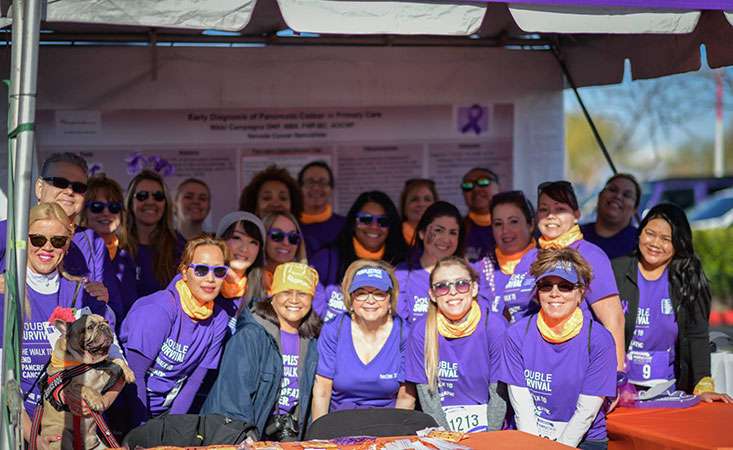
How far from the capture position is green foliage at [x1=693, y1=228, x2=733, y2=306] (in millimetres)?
13570

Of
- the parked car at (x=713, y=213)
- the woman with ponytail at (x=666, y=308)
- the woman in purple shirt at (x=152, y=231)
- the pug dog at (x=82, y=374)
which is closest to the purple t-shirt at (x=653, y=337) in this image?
the woman with ponytail at (x=666, y=308)

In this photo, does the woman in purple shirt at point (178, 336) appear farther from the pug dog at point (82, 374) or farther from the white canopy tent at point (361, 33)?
the white canopy tent at point (361, 33)

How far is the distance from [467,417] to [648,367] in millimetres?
1139

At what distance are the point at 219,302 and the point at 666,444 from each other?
7.48 feet

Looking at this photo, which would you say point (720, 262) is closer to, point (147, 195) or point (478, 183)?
point (478, 183)

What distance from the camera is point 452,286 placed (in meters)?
4.27

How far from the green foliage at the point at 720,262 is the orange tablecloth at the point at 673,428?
10066 mm

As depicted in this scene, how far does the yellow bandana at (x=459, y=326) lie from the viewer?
428 cm

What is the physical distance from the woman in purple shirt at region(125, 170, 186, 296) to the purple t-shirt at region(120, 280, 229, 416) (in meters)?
0.80

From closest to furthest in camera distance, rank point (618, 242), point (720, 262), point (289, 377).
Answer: point (289, 377) < point (618, 242) < point (720, 262)

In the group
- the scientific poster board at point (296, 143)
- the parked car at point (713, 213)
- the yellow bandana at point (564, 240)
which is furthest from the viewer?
the parked car at point (713, 213)

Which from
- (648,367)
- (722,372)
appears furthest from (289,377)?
(722,372)

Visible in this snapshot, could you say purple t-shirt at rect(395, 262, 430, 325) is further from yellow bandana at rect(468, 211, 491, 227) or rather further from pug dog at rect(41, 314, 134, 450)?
pug dog at rect(41, 314, 134, 450)

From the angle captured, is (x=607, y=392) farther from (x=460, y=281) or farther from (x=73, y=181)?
(x=73, y=181)
